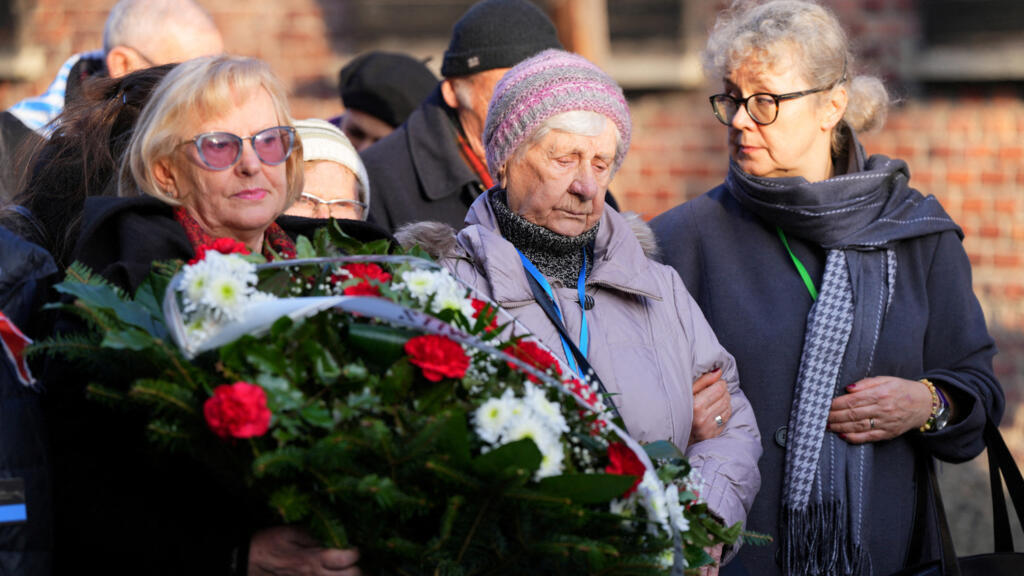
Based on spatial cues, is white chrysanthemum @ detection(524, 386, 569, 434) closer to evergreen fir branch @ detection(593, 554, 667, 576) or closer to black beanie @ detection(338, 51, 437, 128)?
evergreen fir branch @ detection(593, 554, 667, 576)

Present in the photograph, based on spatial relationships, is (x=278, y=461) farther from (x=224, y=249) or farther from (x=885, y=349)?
(x=885, y=349)

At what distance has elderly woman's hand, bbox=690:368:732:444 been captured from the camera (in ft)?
8.77

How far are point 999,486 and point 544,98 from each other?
5.32ft

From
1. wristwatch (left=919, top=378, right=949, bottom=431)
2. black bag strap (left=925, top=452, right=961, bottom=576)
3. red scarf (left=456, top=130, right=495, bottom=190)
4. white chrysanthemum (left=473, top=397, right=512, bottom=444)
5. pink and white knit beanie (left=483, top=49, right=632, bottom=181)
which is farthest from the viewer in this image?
red scarf (left=456, top=130, right=495, bottom=190)

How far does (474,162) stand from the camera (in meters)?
4.15

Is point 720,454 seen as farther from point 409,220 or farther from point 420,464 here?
point 409,220

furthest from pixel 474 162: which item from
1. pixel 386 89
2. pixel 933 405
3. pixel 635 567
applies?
pixel 635 567

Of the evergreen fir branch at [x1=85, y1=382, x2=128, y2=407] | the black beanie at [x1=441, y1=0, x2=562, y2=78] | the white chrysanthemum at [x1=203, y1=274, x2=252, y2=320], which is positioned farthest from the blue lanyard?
the black beanie at [x1=441, y1=0, x2=562, y2=78]

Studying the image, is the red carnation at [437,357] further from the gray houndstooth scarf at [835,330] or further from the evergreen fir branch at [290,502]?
the gray houndstooth scarf at [835,330]

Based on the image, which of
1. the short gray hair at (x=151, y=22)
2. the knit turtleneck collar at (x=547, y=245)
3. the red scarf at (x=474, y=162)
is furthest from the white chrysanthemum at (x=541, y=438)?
the short gray hair at (x=151, y=22)

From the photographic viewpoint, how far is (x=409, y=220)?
156 inches

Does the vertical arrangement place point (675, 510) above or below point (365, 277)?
below

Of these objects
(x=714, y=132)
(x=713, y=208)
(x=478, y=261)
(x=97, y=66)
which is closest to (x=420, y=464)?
(x=478, y=261)

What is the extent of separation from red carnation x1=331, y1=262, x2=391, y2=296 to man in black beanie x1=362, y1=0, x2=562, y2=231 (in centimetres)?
182
